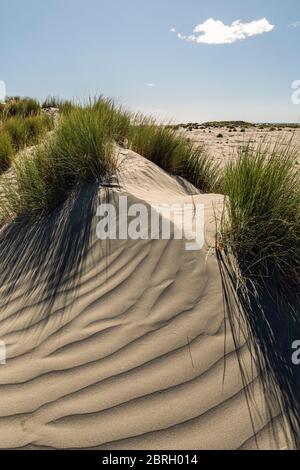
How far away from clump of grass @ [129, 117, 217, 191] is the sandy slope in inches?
87.1

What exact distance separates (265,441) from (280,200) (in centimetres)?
165

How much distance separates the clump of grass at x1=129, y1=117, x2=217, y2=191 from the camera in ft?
16.8

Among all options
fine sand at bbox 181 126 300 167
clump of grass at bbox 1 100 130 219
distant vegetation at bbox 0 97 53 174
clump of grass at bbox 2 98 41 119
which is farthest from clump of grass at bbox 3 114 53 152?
clump of grass at bbox 2 98 41 119

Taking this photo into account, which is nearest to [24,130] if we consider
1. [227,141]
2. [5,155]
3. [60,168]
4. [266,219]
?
[5,155]

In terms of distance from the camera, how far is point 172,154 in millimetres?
5164

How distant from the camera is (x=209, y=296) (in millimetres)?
2400

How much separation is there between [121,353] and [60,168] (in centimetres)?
252

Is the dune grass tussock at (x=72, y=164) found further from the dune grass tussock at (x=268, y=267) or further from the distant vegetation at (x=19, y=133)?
the dune grass tussock at (x=268, y=267)

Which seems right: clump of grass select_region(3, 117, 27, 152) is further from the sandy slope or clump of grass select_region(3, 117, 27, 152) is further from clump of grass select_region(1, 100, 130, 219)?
the sandy slope

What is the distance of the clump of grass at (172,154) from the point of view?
512 centimetres

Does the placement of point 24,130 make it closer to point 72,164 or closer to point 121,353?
point 72,164

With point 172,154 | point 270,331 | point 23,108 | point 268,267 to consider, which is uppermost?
point 23,108

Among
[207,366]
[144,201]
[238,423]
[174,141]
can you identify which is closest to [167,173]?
[174,141]

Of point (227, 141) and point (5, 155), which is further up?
point (227, 141)
